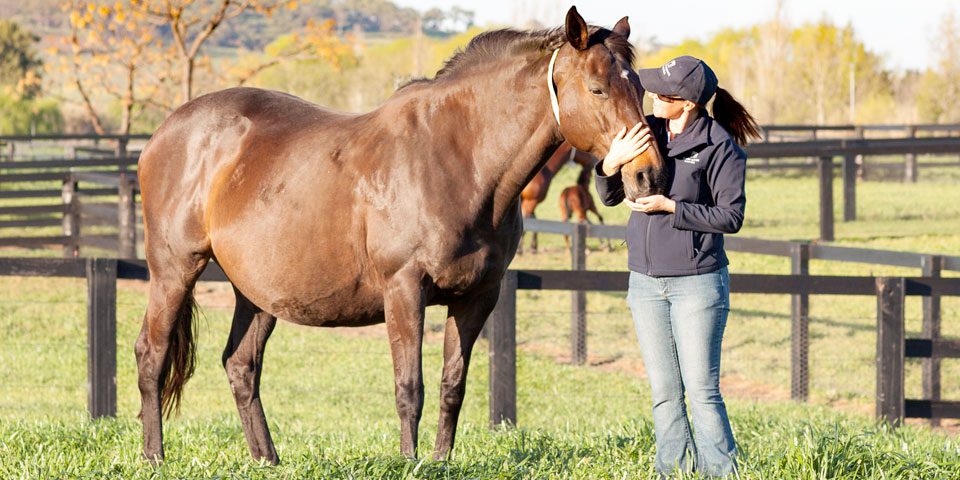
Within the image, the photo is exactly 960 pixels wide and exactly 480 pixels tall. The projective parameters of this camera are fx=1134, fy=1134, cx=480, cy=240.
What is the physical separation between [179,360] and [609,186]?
2.67 meters

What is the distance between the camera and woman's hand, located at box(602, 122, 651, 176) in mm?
3996

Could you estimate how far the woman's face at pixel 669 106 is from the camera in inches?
169

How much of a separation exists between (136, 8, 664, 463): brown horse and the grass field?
469 millimetres

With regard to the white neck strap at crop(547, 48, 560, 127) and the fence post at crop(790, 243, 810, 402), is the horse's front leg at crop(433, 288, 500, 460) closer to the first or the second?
the white neck strap at crop(547, 48, 560, 127)

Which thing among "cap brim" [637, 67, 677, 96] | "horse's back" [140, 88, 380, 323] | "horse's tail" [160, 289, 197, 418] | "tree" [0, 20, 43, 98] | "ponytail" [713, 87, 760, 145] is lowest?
"horse's tail" [160, 289, 197, 418]

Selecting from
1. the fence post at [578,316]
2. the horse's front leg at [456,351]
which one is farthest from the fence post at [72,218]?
the horse's front leg at [456,351]

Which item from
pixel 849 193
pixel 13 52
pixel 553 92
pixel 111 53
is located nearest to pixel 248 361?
pixel 553 92

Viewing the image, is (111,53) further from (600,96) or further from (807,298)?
(600,96)

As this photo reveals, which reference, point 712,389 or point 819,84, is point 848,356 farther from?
point 819,84

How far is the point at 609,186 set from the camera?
4266mm

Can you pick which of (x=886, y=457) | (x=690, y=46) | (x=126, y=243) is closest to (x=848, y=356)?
(x=886, y=457)

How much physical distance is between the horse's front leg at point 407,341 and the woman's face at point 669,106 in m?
1.14

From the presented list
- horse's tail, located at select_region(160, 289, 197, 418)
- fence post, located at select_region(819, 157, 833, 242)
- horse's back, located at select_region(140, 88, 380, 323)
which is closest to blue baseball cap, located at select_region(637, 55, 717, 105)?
horse's back, located at select_region(140, 88, 380, 323)

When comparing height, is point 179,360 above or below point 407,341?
below
